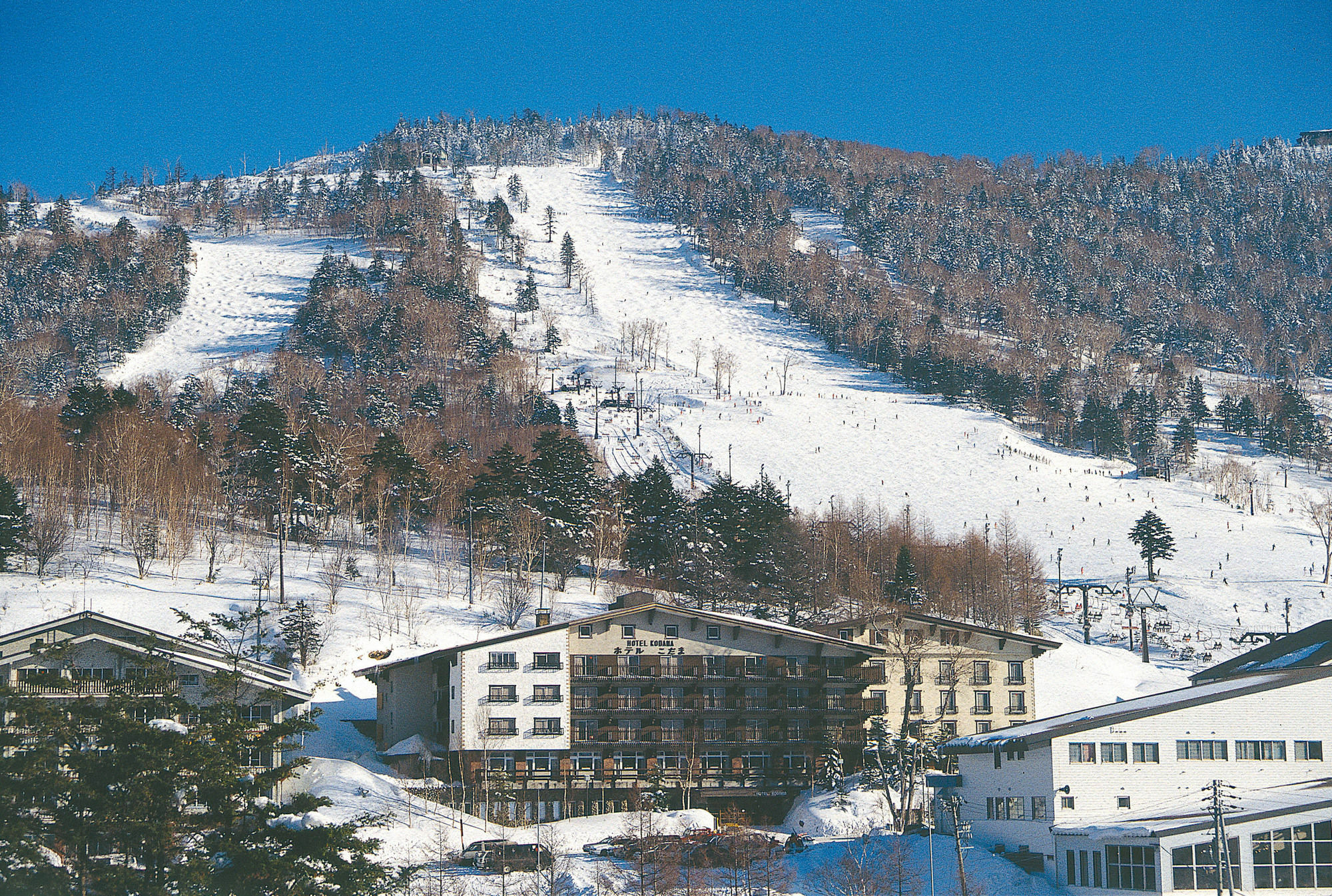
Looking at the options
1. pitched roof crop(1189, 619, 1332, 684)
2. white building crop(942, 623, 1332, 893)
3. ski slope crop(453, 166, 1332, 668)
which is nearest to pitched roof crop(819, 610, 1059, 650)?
pitched roof crop(1189, 619, 1332, 684)

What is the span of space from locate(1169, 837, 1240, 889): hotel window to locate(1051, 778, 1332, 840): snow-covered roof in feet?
2.16

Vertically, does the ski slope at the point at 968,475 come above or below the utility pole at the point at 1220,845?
above

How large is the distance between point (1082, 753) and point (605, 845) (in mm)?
17153

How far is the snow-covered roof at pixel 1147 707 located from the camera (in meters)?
43.3

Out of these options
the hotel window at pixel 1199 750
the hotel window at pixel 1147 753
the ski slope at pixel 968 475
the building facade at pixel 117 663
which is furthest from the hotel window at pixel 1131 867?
the ski slope at pixel 968 475

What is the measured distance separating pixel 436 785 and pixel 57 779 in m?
31.0

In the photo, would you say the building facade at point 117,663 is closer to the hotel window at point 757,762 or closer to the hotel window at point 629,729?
the hotel window at point 629,729

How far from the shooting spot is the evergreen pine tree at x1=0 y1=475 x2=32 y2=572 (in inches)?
2790

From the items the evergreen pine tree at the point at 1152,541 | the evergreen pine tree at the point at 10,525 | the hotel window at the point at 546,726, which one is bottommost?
the hotel window at the point at 546,726

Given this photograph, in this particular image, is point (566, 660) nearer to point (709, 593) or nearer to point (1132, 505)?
point (709, 593)

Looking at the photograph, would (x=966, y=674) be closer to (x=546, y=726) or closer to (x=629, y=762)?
(x=629, y=762)

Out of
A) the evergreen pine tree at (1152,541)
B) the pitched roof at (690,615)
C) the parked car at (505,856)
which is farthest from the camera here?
the evergreen pine tree at (1152,541)

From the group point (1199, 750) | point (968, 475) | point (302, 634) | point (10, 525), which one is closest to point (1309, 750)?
point (1199, 750)

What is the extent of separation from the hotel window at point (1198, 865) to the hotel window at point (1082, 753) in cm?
621
